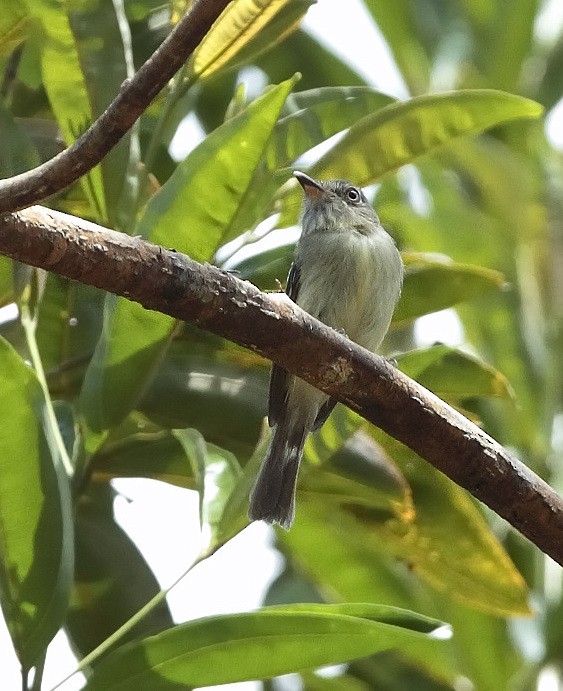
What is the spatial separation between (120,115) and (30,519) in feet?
3.00

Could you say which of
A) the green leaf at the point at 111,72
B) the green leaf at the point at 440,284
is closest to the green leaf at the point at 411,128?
the green leaf at the point at 440,284

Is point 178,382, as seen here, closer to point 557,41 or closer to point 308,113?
point 308,113

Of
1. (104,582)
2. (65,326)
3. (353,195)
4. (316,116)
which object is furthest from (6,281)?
(353,195)

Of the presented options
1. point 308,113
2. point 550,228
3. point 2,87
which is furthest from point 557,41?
point 2,87

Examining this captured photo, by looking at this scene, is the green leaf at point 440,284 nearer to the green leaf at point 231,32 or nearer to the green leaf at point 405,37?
the green leaf at point 231,32

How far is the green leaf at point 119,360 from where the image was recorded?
7.72 ft

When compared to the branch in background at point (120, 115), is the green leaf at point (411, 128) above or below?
above

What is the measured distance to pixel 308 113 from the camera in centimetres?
275

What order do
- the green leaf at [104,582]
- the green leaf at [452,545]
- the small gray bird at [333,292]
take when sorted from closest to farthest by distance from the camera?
the green leaf at [104,582] < the green leaf at [452,545] < the small gray bird at [333,292]

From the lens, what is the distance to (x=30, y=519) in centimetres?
222

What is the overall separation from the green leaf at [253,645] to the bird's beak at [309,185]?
119 cm

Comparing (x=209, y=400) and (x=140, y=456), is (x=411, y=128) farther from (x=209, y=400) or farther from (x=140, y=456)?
(x=140, y=456)

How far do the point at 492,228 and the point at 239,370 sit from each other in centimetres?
220

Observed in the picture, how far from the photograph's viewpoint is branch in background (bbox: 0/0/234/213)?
1.59m
